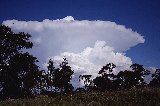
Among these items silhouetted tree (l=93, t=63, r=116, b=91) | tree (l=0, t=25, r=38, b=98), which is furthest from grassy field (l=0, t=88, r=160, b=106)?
silhouetted tree (l=93, t=63, r=116, b=91)

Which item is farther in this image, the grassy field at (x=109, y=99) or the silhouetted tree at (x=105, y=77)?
the silhouetted tree at (x=105, y=77)

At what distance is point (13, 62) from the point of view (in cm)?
4350

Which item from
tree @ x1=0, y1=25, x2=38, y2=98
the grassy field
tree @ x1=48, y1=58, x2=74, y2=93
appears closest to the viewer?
the grassy field

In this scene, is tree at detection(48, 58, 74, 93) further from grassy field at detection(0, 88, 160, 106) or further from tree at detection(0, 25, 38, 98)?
grassy field at detection(0, 88, 160, 106)

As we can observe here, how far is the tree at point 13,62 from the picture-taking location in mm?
43219

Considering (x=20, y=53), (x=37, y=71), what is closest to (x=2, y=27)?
(x=20, y=53)

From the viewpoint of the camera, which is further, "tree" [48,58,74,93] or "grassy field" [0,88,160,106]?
"tree" [48,58,74,93]

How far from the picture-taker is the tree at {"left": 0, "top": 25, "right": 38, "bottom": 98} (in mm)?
43219

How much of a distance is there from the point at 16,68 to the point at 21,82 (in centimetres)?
482

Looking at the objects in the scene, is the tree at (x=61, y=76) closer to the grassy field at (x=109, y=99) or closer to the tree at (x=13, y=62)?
the tree at (x=13, y=62)

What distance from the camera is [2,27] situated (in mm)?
43312

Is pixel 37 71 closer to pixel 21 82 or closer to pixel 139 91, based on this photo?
pixel 21 82

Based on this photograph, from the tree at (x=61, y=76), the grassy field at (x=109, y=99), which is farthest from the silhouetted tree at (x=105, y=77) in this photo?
the grassy field at (x=109, y=99)

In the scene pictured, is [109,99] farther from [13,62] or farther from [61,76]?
[61,76]
